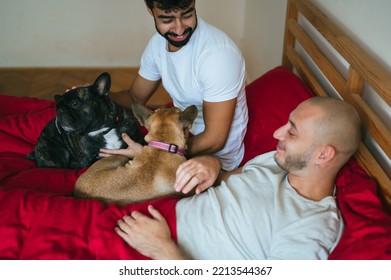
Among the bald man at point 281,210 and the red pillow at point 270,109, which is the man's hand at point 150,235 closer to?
the bald man at point 281,210

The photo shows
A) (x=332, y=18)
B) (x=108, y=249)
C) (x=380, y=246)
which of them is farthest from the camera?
(x=332, y=18)

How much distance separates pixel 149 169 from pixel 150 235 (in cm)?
33

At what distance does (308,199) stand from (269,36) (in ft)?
7.61

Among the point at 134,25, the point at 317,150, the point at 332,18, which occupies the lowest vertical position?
the point at 134,25

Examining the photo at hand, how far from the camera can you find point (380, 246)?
1.30m

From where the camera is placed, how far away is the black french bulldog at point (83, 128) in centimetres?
209

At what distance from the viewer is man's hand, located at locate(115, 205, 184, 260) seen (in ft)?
4.80

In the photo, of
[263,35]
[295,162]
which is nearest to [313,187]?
[295,162]

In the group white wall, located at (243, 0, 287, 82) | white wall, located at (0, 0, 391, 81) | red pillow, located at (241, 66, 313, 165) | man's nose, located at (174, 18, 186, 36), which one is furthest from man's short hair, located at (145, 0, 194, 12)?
white wall, located at (0, 0, 391, 81)

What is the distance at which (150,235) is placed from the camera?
1490 mm

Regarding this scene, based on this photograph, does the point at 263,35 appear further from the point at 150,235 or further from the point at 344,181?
the point at 150,235

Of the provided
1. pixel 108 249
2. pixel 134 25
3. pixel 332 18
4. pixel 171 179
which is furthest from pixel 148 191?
pixel 134 25

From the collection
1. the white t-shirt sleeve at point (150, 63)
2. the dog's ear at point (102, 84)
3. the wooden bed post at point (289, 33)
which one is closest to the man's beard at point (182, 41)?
the white t-shirt sleeve at point (150, 63)

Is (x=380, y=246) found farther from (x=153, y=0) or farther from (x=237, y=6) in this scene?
(x=237, y=6)
